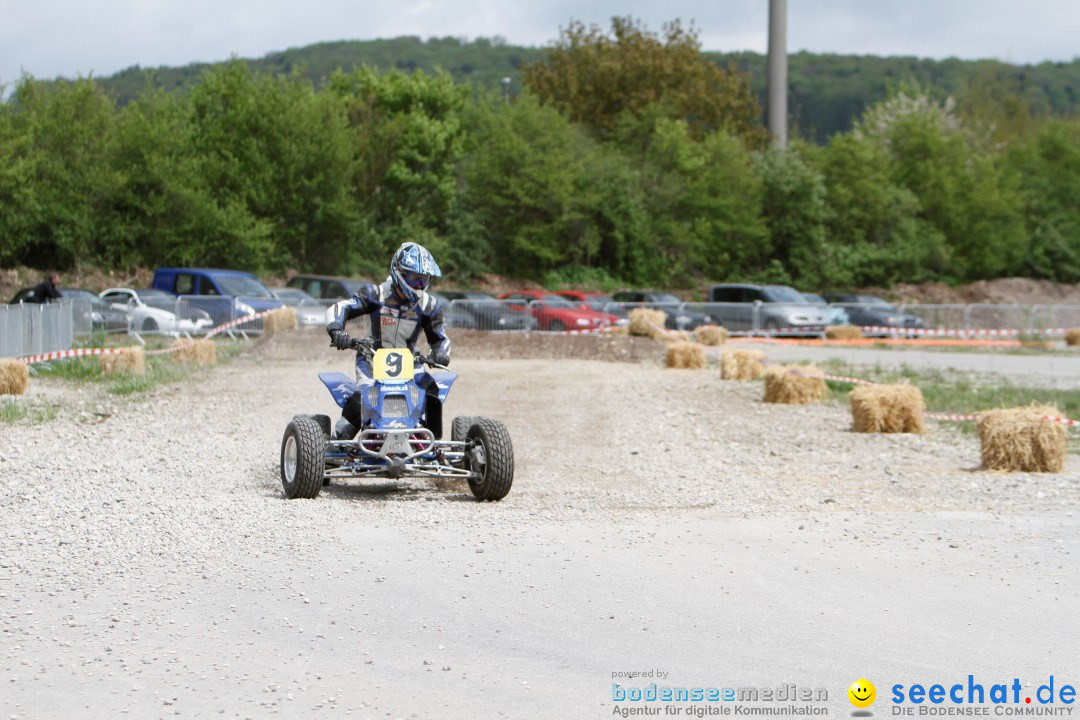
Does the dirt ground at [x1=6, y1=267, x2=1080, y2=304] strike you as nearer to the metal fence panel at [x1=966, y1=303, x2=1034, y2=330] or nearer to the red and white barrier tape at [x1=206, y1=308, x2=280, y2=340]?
the red and white barrier tape at [x1=206, y1=308, x2=280, y2=340]

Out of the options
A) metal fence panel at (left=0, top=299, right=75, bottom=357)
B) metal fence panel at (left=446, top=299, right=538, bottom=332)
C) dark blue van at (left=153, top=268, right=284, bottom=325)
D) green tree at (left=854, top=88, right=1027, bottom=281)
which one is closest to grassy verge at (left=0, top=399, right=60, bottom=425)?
metal fence panel at (left=0, top=299, right=75, bottom=357)

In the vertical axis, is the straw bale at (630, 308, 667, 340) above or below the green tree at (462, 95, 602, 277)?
below

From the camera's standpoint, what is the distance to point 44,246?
142 ft

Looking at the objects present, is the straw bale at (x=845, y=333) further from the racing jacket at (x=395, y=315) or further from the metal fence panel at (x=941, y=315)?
the racing jacket at (x=395, y=315)

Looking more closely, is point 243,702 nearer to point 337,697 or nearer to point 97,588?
point 337,697

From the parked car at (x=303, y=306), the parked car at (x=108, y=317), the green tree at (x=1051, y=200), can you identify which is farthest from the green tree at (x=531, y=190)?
the parked car at (x=108, y=317)

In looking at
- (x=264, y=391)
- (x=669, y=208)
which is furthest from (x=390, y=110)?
(x=264, y=391)

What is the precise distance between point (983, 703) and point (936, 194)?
192 ft

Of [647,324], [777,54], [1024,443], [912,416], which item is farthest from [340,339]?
[777,54]

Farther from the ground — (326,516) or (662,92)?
(662,92)

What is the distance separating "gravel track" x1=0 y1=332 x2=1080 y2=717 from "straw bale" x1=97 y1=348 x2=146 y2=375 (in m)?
6.89

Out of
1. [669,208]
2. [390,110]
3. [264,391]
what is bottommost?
[264,391]

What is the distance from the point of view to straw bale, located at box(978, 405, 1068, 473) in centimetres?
1248

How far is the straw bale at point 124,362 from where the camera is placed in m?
21.1
